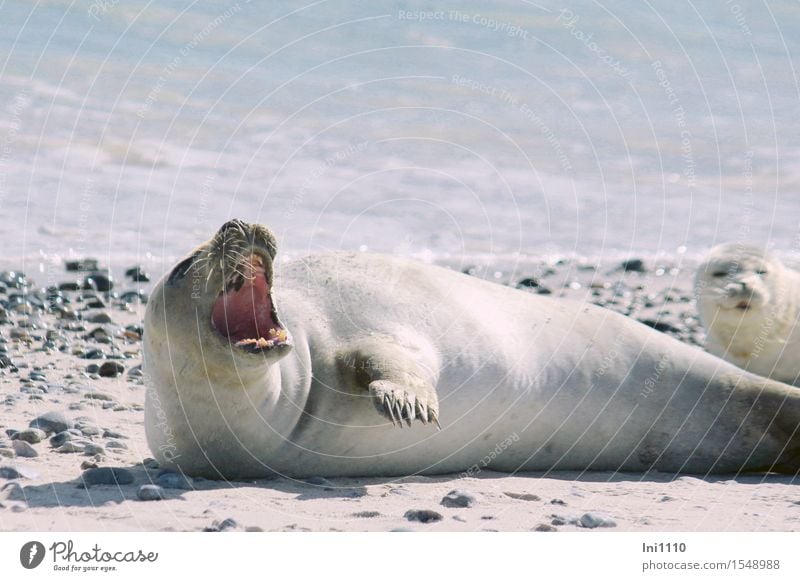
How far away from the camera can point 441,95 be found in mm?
17031

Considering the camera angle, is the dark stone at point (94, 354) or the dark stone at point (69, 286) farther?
the dark stone at point (69, 286)

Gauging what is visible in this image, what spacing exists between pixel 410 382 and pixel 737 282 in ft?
11.3

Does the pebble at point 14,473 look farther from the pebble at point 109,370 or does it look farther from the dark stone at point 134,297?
the dark stone at point 134,297

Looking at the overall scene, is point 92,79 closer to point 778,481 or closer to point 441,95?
point 441,95

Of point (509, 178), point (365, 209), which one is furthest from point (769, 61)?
point (365, 209)

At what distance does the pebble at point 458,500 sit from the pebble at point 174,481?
98cm

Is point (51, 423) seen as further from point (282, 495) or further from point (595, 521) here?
point (595, 521)

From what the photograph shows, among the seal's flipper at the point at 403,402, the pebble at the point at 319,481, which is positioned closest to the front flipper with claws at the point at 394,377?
the seal's flipper at the point at 403,402

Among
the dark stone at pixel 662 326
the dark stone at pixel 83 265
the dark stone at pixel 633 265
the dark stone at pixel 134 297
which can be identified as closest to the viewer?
the dark stone at pixel 662 326

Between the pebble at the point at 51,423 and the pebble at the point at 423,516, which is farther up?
the pebble at the point at 51,423

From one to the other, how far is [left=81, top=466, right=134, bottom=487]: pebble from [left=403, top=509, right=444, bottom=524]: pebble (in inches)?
43.9

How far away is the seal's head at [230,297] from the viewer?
14.6 ft
